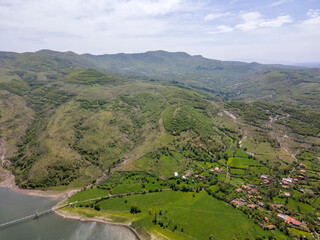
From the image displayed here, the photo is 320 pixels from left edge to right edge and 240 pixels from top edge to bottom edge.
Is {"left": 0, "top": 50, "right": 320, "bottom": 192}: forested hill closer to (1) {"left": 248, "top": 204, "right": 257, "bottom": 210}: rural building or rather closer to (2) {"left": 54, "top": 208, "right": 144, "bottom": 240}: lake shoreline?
(2) {"left": 54, "top": 208, "right": 144, "bottom": 240}: lake shoreline

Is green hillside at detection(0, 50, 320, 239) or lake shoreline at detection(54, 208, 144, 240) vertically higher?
green hillside at detection(0, 50, 320, 239)

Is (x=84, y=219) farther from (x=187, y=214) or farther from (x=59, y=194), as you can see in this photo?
(x=187, y=214)

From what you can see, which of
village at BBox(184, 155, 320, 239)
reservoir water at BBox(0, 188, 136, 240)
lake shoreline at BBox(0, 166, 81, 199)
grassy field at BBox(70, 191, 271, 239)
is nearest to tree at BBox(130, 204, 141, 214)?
grassy field at BBox(70, 191, 271, 239)

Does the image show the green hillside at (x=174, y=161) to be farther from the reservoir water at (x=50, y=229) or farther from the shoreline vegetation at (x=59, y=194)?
the reservoir water at (x=50, y=229)

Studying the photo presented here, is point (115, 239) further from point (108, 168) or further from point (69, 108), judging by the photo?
point (69, 108)

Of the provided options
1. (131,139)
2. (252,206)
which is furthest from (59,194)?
(252,206)

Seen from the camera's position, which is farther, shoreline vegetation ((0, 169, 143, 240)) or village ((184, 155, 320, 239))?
shoreline vegetation ((0, 169, 143, 240))

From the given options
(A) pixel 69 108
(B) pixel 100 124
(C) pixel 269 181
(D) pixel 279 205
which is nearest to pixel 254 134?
(C) pixel 269 181

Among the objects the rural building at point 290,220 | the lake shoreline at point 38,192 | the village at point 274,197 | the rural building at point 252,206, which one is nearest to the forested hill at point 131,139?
the lake shoreline at point 38,192
